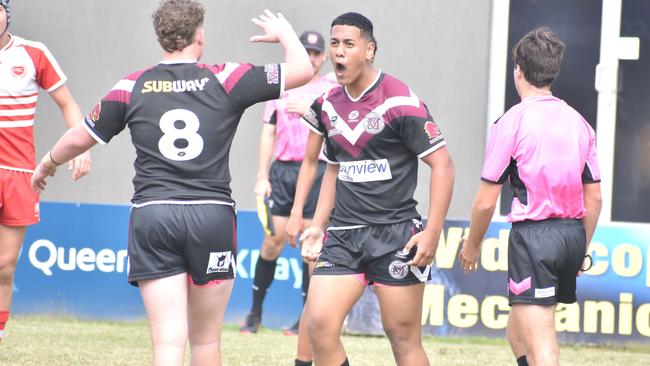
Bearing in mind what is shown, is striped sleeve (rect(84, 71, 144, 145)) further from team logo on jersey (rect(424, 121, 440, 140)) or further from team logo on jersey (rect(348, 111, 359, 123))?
team logo on jersey (rect(424, 121, 440, 140))

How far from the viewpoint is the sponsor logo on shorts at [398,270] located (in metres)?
5.87

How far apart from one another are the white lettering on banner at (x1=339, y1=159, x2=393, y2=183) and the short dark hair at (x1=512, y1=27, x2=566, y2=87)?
872 mm

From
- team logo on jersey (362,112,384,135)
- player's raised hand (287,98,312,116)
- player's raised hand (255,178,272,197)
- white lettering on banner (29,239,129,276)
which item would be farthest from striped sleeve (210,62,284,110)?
white lettering on banner (29,239,129,276)

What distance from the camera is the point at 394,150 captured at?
5.94 m

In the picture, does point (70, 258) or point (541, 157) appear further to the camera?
point (70, 258)

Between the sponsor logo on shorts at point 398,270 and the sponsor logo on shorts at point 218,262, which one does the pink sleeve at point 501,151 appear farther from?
the sponsor logo on shorts at point 218,262

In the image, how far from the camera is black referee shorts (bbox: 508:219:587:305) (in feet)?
18.1

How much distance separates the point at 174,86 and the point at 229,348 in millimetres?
3910

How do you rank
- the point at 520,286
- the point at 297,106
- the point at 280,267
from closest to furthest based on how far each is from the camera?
the point at 520,286, the point at 297,106, the point at 280,267

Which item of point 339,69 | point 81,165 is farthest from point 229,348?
point 339,69

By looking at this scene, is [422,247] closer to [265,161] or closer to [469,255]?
[469,255]

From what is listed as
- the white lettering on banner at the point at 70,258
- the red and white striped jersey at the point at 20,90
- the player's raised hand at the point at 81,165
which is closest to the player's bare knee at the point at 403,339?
the player's raised hand at the point at 81,165

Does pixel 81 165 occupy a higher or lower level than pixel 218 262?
higher

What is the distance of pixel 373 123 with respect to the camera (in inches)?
232
